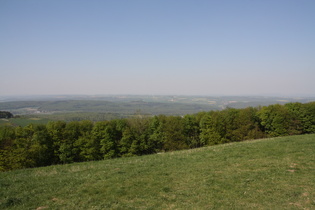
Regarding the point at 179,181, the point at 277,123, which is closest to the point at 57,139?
the point at 179,181

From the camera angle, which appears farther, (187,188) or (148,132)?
(148,132)

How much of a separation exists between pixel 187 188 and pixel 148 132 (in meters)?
37.4

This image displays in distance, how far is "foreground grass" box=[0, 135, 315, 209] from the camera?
8422mm

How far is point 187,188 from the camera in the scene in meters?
10.1

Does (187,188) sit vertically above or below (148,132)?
above

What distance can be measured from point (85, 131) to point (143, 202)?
127 ft

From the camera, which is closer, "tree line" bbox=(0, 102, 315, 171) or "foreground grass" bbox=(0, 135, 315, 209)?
"foreground grass" bbox=(0, 135, 315, 209)

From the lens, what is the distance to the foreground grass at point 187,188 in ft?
27.6

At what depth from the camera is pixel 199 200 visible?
8672 millimetres

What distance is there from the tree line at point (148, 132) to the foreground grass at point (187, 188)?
94.6 feet

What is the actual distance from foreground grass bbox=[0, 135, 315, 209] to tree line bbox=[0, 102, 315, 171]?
1135 inches

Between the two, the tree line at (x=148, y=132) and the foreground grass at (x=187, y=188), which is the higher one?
the foreground grass at (x=187, y=188)

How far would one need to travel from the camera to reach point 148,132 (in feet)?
155

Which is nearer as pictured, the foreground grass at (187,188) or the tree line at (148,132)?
the foreground grass at (187,188)
